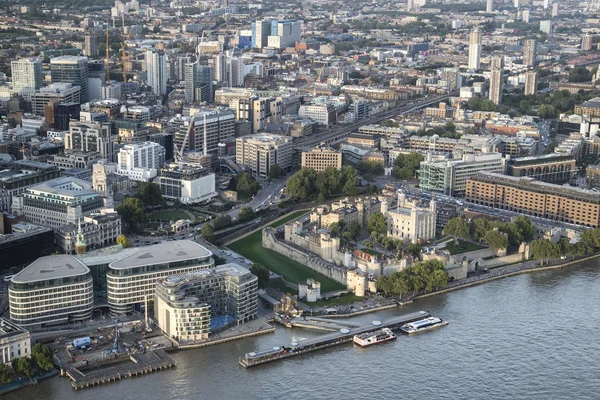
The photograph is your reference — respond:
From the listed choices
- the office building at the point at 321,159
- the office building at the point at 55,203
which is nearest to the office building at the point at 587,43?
the office building at the point at 321,159

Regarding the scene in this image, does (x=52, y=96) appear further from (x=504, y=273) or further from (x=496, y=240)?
(x=504, y=273)

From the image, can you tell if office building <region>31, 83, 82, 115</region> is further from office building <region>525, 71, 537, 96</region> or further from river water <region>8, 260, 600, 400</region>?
river water <region>8, 260, 600, 400</region>

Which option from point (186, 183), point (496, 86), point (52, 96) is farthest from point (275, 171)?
point (496, 86)

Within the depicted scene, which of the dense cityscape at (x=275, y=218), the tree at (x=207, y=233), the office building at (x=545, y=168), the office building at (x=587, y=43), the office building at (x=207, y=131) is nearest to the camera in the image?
the dense cityscape at (x=275, y=218)

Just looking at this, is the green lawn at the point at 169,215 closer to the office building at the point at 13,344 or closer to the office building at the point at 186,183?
the office building at the point at 186,183

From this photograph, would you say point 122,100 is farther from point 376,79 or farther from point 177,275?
point 177,275

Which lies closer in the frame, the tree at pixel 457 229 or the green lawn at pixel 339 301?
the green lawn at pixel 339 301
